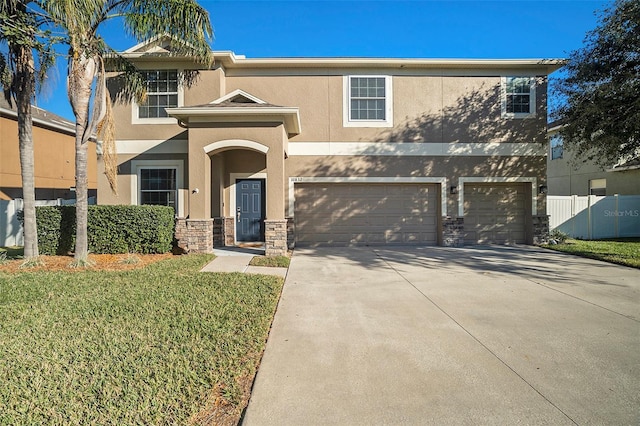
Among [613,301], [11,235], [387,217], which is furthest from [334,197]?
[11,235]

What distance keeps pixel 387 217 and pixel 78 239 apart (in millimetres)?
9034

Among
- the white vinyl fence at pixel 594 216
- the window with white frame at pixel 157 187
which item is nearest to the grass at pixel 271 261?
the window with white frame at pixel 157 187

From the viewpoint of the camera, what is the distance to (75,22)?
270 inches

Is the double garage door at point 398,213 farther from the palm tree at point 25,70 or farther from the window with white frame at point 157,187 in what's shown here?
the palm tree at point 25,70

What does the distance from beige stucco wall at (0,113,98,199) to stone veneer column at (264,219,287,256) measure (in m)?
12.4

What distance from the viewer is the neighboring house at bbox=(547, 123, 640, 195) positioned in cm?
1606

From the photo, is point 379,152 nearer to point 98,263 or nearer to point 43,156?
point 98,263

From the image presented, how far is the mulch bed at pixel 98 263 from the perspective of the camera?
24.8 feet

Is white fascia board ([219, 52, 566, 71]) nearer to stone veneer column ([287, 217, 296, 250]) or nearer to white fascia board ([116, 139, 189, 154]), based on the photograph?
white fascia board ([116, 139, 189, 154])

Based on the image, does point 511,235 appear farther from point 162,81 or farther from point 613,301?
point 162,81

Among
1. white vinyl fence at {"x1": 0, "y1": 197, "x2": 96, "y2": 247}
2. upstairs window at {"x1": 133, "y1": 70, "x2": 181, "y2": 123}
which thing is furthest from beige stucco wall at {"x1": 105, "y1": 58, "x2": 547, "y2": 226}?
white vinyl fence at {"x1": 0, "y1": 197, "x2": 96, "y2": 247}

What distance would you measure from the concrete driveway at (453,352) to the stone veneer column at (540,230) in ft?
16.0

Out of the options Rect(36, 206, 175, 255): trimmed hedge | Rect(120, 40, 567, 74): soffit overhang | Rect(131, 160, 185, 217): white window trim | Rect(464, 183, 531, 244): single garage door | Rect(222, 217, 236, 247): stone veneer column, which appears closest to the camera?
Rect(36, 206, 175, 255): trimmed hedge

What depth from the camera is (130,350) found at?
11.4 feet
